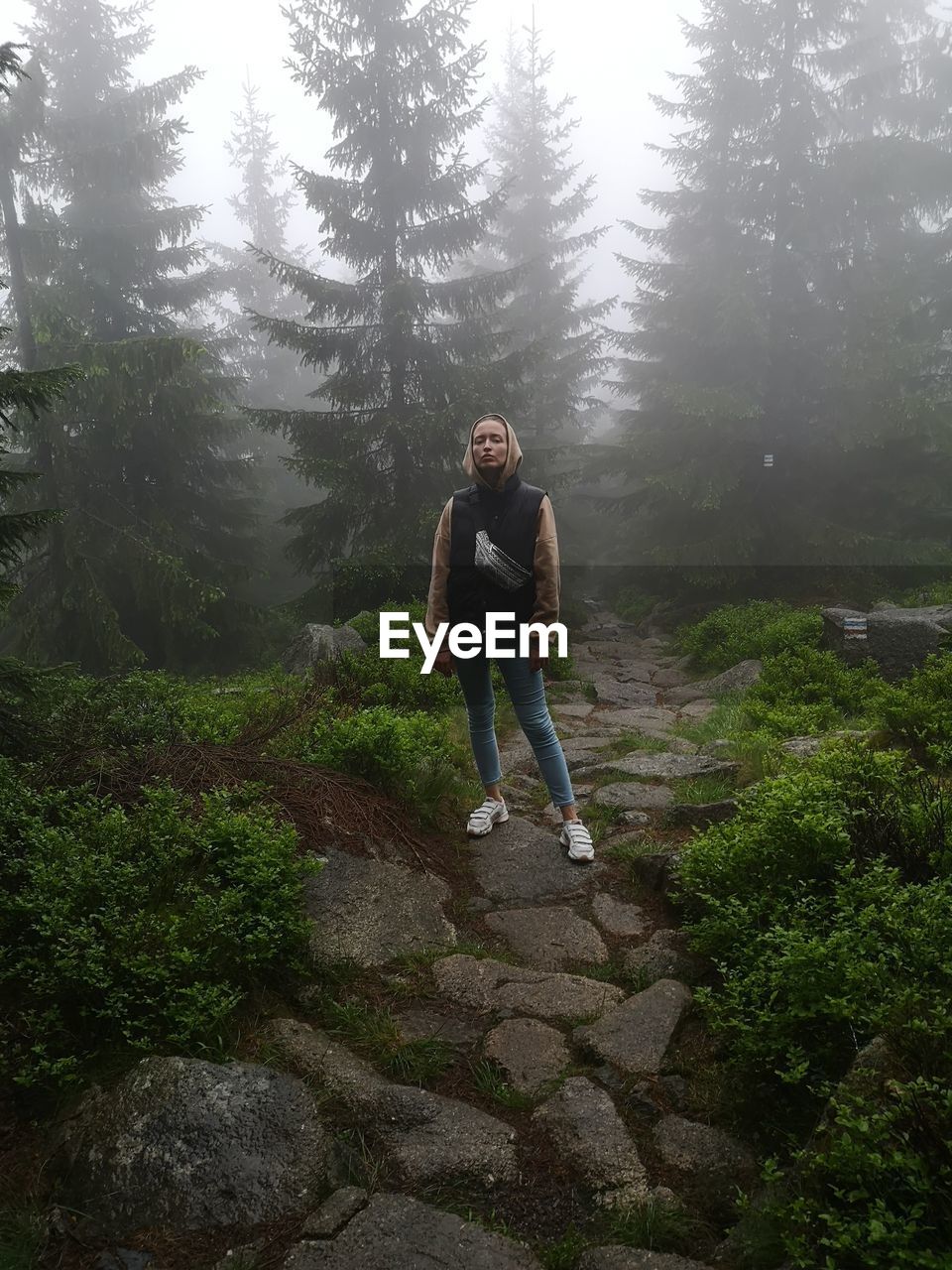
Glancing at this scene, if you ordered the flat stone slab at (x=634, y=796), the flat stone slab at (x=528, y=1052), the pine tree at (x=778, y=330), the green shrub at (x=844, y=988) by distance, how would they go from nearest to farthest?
1. the green shrub at (x=844, y=988)
2. the flat stone slab at (x=528, y=1052)
3. the flat stone slab at (x=634, y=796)
4. the pine tree at (x=778, y=330)

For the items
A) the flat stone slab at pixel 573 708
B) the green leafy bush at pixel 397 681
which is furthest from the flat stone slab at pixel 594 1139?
the flat stone slab at pixel 573 708

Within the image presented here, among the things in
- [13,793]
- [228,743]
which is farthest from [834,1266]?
[228,743]

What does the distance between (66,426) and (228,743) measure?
33.3 feet

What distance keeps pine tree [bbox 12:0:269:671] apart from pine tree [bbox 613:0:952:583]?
8805 mm

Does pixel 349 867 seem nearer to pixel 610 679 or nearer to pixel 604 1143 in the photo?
pixel 604 1143

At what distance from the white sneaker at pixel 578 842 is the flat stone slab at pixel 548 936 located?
1.51 ft

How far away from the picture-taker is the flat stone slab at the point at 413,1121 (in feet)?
7.68

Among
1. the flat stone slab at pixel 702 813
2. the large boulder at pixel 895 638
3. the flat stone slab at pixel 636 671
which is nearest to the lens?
the flat stone slab at pixel 702 813

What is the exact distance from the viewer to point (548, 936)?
3781 millimetres

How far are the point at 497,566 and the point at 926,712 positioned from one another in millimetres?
3392

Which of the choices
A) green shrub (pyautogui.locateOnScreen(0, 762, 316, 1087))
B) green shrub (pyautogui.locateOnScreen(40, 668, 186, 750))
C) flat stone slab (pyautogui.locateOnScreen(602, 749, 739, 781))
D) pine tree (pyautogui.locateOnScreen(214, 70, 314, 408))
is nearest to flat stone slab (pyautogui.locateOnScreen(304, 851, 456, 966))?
green shrub (pyautogui.locateOnScreen(0, 762, 316, 1087))

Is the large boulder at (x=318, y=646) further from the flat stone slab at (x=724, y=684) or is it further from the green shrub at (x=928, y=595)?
the green shrub at (x=928, y=595)

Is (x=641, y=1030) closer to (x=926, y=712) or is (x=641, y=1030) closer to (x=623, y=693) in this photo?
Result: (x=926, y=712)

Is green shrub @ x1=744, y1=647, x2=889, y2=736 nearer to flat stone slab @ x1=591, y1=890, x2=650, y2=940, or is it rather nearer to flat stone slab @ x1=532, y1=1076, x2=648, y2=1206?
flat stone slab @ x1=591, y1=890, x2=650, y2=940
